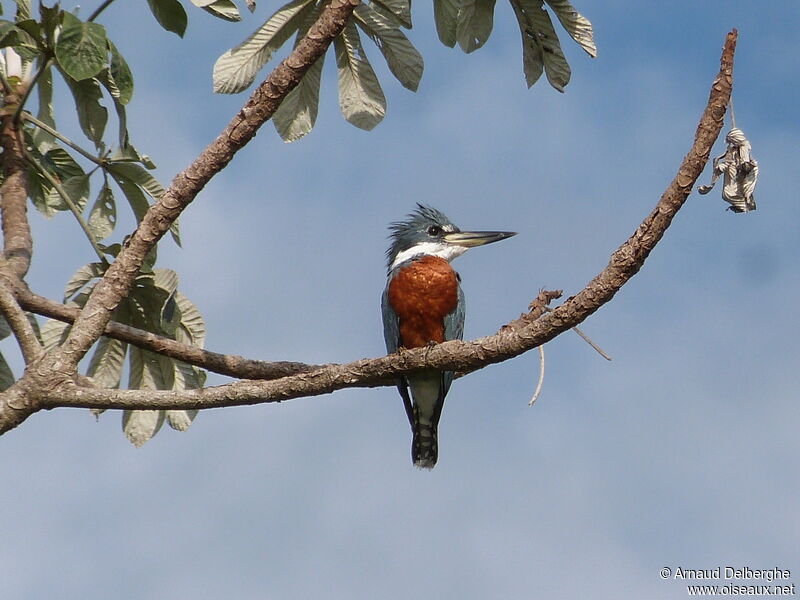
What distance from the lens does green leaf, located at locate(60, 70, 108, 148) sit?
18.4ft

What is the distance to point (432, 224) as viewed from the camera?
6.98 m

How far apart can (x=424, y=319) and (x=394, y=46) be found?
1741mm

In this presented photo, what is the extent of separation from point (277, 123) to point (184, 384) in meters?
1.44

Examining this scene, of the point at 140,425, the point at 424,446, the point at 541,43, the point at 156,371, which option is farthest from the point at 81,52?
the point at 424,446

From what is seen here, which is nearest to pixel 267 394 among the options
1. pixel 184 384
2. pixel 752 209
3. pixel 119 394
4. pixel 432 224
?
pixel 119 394

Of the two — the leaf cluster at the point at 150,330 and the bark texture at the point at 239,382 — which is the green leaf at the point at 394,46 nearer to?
the bark texture at the point at 239,382

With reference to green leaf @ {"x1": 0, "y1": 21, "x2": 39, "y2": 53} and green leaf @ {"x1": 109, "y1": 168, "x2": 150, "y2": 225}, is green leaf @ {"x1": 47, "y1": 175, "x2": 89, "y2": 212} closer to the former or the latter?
green leaf @ {"x1": 109, "y1": 168, "x2": 150, "y2": 225}

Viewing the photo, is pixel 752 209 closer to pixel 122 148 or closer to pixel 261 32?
pixel 261 32

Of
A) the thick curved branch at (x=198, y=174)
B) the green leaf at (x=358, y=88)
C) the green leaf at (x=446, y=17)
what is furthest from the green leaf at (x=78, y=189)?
the green leaf at (x=446, y=17)

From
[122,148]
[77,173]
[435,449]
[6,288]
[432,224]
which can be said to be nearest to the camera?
[6,288]

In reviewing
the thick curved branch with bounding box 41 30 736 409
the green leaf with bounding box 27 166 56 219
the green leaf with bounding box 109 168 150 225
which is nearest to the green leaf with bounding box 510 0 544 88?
the thick curved branch with bounding box 41 30 736 409

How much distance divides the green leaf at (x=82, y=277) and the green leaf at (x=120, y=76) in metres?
0.86

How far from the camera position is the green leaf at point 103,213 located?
580cm

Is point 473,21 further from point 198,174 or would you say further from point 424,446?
point 424,446
